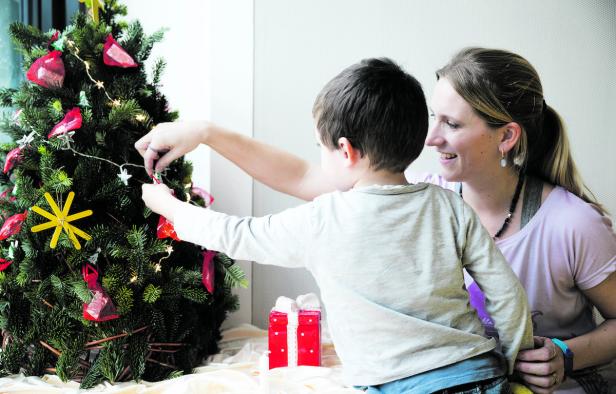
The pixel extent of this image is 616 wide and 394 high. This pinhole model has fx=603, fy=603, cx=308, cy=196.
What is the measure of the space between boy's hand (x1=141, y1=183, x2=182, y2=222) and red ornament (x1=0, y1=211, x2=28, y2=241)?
1.11 feet

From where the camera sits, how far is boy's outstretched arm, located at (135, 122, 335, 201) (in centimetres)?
139

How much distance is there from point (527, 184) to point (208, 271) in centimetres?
84

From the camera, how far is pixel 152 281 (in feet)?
4.84

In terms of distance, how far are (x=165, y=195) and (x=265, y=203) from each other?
3.18ft

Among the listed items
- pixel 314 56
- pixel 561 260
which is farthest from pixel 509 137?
pixel 314 56

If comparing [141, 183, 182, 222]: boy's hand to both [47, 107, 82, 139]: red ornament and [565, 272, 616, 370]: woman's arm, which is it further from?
[565, 272, 616, 370]: woman's arm

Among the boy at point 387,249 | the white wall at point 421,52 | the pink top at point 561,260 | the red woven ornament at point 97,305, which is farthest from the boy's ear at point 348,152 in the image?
the white wall at point 421,52

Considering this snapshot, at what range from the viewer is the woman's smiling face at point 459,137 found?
140 centimetres

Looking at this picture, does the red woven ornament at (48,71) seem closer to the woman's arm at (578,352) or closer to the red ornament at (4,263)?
the red ornament at (4,263)

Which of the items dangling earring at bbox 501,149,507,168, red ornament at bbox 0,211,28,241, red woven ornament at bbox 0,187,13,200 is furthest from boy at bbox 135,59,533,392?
red woven ornament at bbox 0,187,13,200

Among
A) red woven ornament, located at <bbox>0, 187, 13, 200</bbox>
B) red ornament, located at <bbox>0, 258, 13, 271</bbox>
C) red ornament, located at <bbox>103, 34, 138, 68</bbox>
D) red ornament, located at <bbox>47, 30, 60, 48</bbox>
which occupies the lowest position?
red ornament, located at <bbox>0, 258, 13, 271</bbox>

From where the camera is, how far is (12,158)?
142 centimetres

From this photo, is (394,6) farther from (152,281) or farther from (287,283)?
(152,281)

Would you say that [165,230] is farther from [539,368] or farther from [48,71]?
[539,368]
